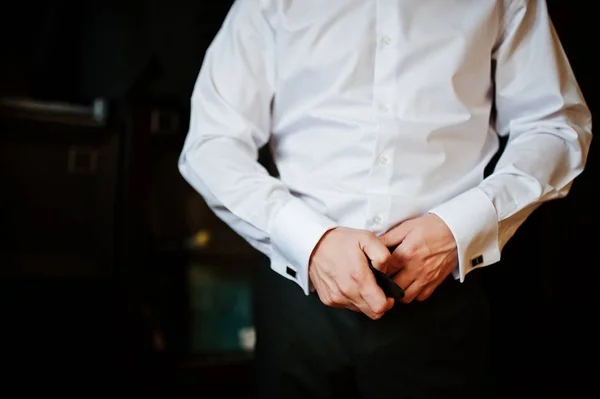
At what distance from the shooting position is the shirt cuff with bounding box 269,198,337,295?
771 mm

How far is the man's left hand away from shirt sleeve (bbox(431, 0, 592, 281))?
2 cm

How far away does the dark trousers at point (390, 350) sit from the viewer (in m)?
0.83

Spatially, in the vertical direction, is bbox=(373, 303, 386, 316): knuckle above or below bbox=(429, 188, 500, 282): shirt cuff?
below

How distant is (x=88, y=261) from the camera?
1.67m

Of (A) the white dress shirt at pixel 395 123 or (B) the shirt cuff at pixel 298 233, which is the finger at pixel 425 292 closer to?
(A) the white dress shirt at pixel 395 123

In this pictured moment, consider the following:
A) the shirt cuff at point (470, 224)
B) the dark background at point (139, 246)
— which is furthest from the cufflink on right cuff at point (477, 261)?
the dark background at point (139, 246)

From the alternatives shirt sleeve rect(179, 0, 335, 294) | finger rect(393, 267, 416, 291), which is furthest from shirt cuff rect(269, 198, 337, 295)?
finger rect(393, 267, 416, 291)

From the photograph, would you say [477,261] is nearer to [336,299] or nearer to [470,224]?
[470,224]

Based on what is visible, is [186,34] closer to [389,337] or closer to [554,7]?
[554,7]

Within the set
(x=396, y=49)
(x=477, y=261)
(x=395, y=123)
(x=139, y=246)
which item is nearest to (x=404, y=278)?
(x=477, y=261)

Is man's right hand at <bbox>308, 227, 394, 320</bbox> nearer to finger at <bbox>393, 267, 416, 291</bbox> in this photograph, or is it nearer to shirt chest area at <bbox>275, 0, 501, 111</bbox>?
finger at <bbox>393, 267, 416, 291</bbox>

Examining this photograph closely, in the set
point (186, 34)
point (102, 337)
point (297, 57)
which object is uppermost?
point (186, 34)

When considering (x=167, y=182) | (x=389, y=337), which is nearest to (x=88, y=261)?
(x=167, y=182)

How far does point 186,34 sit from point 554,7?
1181mm
